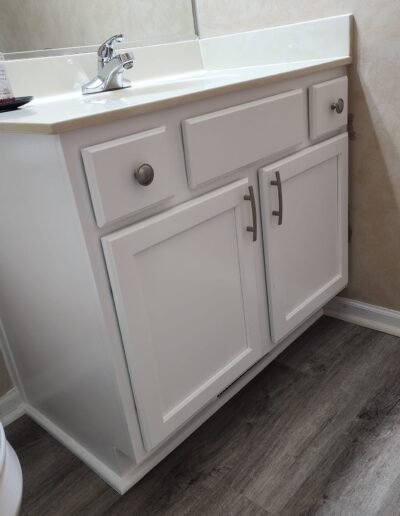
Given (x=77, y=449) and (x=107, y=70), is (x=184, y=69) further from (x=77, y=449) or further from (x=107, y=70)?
(x=77, y=449)

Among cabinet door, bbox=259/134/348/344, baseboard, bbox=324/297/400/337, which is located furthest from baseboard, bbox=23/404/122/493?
baseboard, bbox=324/297/400/337

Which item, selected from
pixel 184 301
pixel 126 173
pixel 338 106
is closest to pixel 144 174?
pixel 126 173

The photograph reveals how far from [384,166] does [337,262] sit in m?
0.32

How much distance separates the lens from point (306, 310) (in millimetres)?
1455

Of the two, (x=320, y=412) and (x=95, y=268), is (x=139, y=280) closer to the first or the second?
(x=95, y=268)

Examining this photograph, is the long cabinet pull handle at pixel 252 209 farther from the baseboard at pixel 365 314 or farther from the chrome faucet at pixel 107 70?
the baseboard at pixel 365 314

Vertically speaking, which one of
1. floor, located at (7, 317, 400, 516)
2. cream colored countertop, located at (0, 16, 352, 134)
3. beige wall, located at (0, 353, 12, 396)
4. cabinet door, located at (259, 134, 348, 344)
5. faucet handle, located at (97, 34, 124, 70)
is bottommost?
floor, located at (7, 317, 400, 516)

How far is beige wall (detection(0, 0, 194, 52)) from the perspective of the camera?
125 centimetres

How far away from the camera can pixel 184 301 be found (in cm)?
106

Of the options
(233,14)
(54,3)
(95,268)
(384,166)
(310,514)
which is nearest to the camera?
(95,268)

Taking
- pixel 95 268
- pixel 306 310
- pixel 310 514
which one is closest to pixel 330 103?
pixel 306 310

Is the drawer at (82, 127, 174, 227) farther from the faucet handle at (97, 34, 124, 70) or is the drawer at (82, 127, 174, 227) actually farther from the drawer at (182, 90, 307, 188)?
the faucet handle at (97, 34, 124, 70)

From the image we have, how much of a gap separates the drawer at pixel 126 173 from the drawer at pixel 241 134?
0.25 feet

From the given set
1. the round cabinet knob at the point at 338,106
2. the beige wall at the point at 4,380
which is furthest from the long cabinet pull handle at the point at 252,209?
the beige wall at the point at 4,380
